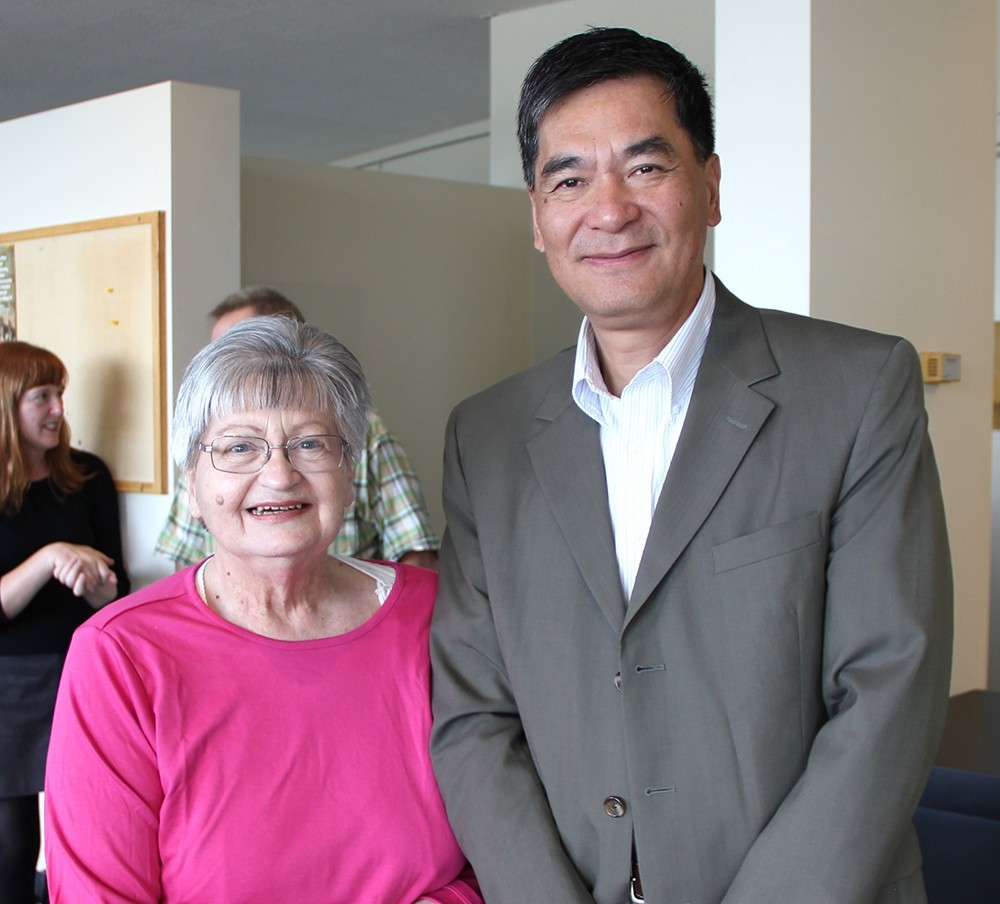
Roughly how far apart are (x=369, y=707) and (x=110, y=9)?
5.65 metres

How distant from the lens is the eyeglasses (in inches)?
68.0

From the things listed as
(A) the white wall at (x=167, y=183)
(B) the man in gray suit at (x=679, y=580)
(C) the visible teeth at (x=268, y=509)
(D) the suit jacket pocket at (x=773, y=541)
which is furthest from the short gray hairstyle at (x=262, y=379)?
(A) the white wall at (x=167, y=183)

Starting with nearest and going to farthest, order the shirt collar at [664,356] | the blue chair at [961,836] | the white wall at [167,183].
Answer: the shirt collar at [664,356], the blue chair at [961,836], the white wall at [167,183]

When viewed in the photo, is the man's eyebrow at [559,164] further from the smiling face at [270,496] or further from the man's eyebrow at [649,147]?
the smiling face at [270,496]

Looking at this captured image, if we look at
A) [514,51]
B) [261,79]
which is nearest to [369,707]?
[514,51]

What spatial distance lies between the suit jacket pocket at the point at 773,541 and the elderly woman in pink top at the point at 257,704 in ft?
1.90

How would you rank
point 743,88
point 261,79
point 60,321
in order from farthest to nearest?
point 261,79 → point 60,321 → point 743,88

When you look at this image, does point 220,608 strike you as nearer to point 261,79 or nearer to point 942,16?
point 942,16

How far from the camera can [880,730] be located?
1459mm

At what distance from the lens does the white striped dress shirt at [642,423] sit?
1.65 metres

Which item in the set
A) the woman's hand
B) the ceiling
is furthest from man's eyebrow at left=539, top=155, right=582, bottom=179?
the ceiling

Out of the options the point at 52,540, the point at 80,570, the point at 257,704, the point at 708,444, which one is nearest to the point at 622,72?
the point at 708,444

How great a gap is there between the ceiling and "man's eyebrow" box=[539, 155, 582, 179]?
5.08 m

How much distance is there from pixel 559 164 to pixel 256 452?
0.61 m
